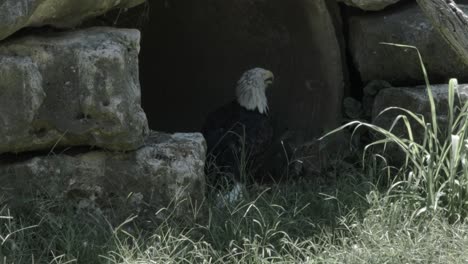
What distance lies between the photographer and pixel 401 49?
585 centimetres

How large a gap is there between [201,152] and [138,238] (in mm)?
681

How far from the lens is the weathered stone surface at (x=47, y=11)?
4.25 metres

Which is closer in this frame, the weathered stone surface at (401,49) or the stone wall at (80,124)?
the stone wall at (80,124)

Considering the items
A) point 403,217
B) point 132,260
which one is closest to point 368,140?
point 403,217

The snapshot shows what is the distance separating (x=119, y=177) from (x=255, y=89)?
6.97 feet

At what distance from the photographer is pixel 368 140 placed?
20.0ft

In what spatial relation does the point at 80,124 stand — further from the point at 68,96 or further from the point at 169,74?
the point at 169,74

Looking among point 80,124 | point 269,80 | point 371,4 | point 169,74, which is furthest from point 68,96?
point 169,74

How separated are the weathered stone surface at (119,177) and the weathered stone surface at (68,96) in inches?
3.5

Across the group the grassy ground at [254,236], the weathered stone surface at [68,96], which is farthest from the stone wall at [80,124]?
the grassy ground at [254,236]

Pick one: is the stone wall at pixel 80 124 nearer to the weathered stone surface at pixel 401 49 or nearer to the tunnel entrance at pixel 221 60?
the weathered stone surface at pixel 401 49

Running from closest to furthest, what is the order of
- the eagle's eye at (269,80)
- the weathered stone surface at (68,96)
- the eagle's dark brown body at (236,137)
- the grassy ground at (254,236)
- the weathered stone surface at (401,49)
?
the grassy ground at (254,236)
the weathered stone surface at (68,96)
the weathered stone surface at (401,49)
the eagle's dark brown body at (236,137)
the eagle's eye at (269,80)

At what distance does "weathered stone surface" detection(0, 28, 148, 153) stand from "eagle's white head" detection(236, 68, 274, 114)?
2076 mm

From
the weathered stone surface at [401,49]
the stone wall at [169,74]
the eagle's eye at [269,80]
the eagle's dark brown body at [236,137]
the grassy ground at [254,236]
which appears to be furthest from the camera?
the eagle's eye at [269,80]
